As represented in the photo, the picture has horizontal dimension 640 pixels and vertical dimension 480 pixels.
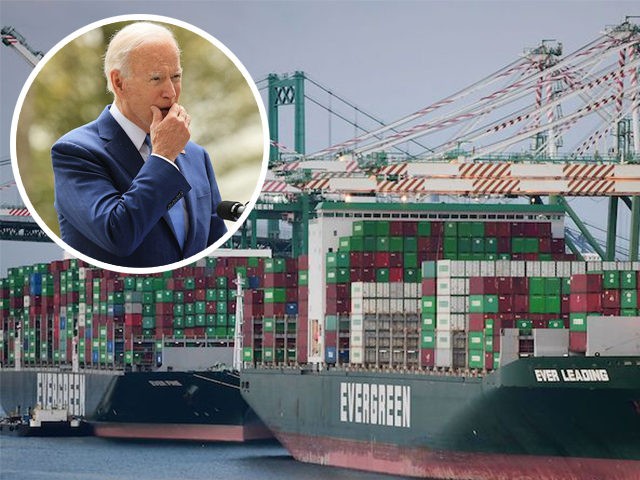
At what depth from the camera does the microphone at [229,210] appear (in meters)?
3.87

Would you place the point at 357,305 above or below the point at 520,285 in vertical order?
below

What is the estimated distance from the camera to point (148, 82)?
3.69 m

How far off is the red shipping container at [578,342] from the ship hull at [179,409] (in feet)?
87.7

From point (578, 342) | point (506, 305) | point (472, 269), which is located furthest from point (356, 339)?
point (578, 342)

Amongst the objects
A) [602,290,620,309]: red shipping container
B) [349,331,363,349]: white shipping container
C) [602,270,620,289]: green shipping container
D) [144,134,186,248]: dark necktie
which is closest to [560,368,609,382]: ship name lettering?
[602,290,620,309]: red shipping container

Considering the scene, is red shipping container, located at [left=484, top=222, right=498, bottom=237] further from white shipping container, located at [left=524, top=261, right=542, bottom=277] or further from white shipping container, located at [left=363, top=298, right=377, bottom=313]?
white shipping container, located at [left=524, top=261, right=542, bottom=277]

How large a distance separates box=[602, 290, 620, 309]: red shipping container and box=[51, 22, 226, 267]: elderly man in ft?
117

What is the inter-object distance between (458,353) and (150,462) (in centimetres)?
1759

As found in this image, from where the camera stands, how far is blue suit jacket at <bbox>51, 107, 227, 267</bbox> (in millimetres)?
3629

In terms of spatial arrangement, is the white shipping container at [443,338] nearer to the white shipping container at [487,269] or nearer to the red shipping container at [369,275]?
the white shipping container at [487,269]

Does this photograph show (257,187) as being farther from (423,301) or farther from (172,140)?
(423,301)

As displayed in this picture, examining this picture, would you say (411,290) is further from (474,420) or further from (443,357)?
(474,420)

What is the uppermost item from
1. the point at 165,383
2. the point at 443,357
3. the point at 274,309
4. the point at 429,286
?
the point at 429,286

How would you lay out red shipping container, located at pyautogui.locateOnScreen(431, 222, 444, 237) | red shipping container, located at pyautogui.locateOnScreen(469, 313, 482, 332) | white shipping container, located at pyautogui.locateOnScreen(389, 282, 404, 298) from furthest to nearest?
red shipping container, located at pyautogui.locateOnScreen(431, 222, 444, 237) < white shipping container, located at pyautogui.locateOnScreen(389, 282, 404, 298) < red shipping container, located at pyautogui.locateOnScreen(469, 313, 482, 332)
